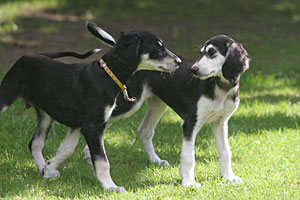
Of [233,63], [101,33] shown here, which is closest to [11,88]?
[101,33]

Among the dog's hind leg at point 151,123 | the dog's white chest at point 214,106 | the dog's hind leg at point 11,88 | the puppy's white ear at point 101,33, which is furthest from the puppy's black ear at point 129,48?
the dog's hind leg at point 151,123

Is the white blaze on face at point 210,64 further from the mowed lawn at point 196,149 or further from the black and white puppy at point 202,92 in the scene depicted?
the mowed lawn at point 196,149

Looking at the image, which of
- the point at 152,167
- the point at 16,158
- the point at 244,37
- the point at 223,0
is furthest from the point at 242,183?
the point at 223,0

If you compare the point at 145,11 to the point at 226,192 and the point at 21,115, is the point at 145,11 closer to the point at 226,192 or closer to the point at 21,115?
the point at 21,115

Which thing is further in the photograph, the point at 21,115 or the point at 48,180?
the point at 21,115

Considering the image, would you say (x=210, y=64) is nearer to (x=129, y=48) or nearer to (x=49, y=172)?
(x=129, y=48)

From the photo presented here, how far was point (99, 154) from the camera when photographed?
4.72 m

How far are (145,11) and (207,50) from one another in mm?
9896

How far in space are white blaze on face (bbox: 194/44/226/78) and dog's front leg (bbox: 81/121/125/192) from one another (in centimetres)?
101

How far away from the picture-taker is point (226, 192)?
4629mm

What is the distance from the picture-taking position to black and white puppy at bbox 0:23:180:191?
4.67 m

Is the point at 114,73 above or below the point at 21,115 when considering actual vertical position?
above

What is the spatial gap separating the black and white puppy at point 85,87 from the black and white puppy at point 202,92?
13.8 inches

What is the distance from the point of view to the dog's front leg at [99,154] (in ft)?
15.5
